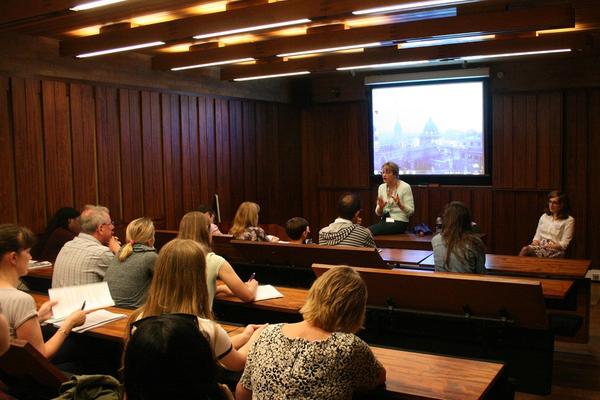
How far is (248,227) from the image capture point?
6117 mm

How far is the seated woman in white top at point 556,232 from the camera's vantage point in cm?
682

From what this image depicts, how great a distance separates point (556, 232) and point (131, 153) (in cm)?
533

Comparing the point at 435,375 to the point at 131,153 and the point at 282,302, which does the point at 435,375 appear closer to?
the point at 282,302

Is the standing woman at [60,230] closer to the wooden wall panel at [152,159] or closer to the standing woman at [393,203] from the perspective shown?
the wooden wall panel at [152,159]

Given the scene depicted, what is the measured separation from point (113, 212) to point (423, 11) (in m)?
4.53

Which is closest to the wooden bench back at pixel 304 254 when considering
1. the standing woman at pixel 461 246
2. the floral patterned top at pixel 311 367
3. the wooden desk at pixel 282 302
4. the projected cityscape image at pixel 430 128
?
the standing woman at pixel 461 246

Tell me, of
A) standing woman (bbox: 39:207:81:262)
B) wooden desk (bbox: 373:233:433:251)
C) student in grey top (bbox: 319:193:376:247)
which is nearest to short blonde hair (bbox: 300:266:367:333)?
student in grey top (bbox: 319:193:376:247)

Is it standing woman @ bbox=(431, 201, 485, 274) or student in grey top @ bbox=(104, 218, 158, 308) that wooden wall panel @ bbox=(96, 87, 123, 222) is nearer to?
student in grey top @ bbox=(104, 218, 158, 308)

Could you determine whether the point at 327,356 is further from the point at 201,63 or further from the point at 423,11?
the point at 201,63

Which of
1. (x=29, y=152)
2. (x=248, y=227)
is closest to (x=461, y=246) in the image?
(x=248, y=227)

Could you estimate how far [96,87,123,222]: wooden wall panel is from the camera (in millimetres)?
7754

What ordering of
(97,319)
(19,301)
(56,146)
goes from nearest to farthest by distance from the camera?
(19,301) → (97,319) → (56,146)

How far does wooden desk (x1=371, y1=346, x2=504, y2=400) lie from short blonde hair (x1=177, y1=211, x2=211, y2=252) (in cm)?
164

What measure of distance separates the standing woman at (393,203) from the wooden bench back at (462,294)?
12.3 feet
